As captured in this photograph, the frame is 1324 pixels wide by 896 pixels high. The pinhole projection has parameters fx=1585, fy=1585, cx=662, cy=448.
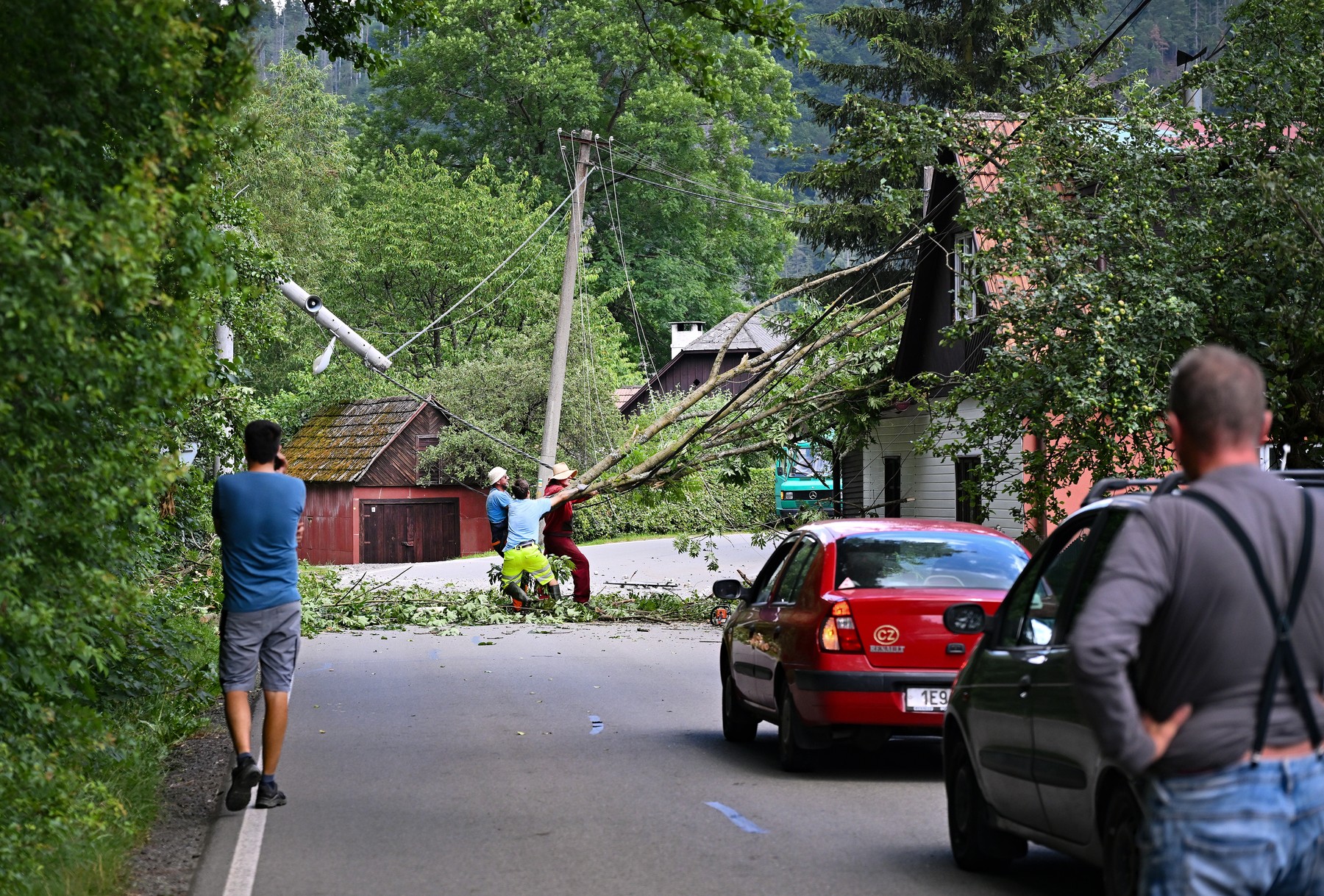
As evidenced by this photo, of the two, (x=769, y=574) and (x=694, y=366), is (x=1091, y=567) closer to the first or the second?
(x=769, y=574)

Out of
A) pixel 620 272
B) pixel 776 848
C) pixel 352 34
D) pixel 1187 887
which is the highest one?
pixel 620 272

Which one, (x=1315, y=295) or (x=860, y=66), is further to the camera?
(x=860, y=66)

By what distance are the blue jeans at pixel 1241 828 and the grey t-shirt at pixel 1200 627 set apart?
0.17 ft

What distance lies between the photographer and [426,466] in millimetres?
48719

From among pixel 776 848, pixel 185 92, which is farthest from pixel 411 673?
pixel 185 92

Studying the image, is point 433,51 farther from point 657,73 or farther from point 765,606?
point 765,606

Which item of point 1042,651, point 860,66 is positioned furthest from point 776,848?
point 860,66

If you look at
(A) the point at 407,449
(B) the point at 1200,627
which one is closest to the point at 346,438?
(A) the point at 407,449

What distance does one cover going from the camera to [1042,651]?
602 centimetres

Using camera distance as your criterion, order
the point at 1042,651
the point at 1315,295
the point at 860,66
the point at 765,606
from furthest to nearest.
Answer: the point at 860,66 < the point at 1315,295 < the point at 765,606 < the point at 1042,651

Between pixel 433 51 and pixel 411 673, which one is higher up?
pixel 433 51

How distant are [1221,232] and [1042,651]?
10733 millimetres

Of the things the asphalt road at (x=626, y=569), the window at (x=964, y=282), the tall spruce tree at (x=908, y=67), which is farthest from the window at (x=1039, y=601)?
the tall spruce tree at (x=908, y=67)

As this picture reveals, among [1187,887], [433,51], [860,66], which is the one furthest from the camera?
[433,51]
